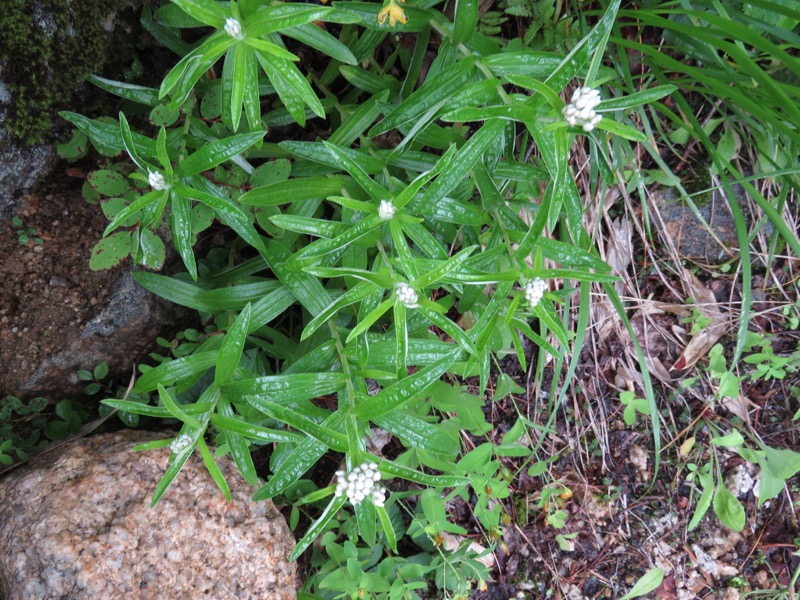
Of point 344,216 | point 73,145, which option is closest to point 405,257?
point 344,216

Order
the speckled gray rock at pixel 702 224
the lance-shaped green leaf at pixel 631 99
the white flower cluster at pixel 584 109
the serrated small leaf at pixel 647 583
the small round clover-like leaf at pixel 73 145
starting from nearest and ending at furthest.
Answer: the white flower cluster at pixel 584 109, the lance-shaped green leaf at pixel 631 99, the small round clover-like leaf at pixel 73 145, the speckled gray rock at pixel 702 224, the serrated small leaf at pixel 647 583

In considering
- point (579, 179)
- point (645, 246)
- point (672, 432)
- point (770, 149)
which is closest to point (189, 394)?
point (579, 179)

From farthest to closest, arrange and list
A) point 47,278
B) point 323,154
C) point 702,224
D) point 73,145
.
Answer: point 702,224 → point 47,278 → point 73,145 → point 323,154

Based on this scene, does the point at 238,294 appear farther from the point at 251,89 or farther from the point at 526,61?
the point at 526,61

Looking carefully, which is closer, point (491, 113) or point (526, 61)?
point (491, 113)

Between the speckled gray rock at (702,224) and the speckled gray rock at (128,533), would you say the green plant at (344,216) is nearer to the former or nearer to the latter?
the speckled gray rock at (128,533)

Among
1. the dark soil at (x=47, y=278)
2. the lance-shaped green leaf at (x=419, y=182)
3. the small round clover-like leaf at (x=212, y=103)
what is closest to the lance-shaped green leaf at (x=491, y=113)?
the lance-shaped green leaf at (x=419, y=182)

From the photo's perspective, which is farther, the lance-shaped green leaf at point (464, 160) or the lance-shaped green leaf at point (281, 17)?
the lance-shaped green leaf at point (464, 160)

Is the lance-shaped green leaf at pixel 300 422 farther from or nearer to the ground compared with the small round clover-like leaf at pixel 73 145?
nearer to the ground
